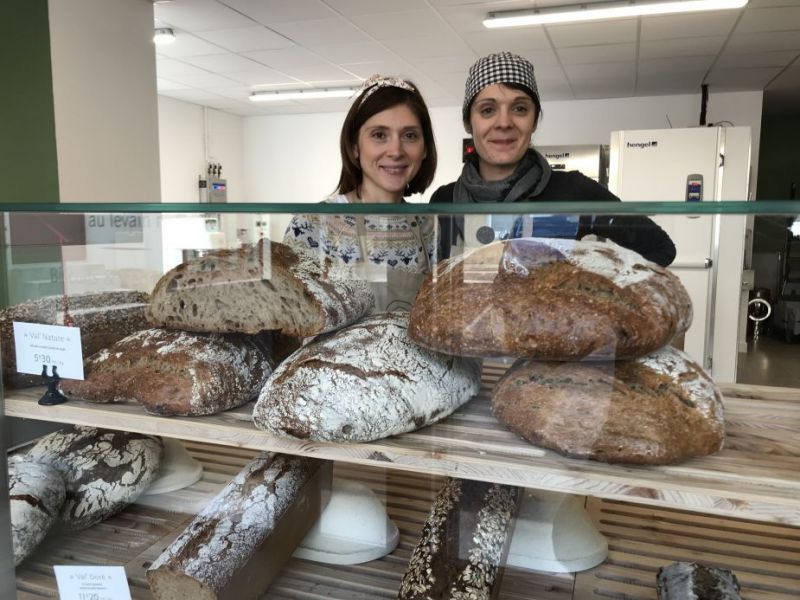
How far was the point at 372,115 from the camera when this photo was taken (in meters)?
1.54

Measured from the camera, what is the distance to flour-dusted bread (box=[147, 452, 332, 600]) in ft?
3.02

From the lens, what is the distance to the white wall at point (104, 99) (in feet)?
11.0

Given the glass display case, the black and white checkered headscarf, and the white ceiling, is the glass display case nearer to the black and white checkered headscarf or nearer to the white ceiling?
the black and white checkered headscarf

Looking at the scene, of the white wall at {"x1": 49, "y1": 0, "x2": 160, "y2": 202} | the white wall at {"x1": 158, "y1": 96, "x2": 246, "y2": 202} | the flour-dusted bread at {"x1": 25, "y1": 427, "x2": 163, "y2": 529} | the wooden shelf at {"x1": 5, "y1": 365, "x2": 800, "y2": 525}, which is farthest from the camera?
the white wall at {"x1": 158, "y1": 96, "x2": 246, "y2": 202}

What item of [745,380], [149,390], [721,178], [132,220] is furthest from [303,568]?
[721,178]

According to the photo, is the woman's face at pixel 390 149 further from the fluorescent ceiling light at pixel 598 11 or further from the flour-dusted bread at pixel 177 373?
the fluorescent ceiling light at pixel 598 11

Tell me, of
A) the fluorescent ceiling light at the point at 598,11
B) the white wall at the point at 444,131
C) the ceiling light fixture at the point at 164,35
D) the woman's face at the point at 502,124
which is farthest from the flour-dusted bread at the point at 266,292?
the ceiling light fixture at the point at 164,35

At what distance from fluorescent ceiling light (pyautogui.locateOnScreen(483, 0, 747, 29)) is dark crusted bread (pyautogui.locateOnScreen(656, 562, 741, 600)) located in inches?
155

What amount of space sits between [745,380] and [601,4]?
12.7ft

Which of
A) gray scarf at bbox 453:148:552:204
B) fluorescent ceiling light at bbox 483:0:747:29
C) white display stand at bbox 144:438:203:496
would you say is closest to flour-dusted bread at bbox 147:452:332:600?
white display stand at bbox 144:438:203:496

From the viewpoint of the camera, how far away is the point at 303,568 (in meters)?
1.01

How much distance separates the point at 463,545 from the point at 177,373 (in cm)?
52

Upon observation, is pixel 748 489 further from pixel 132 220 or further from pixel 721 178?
pixel 721 178

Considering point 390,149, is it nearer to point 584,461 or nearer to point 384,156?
point 384,156
